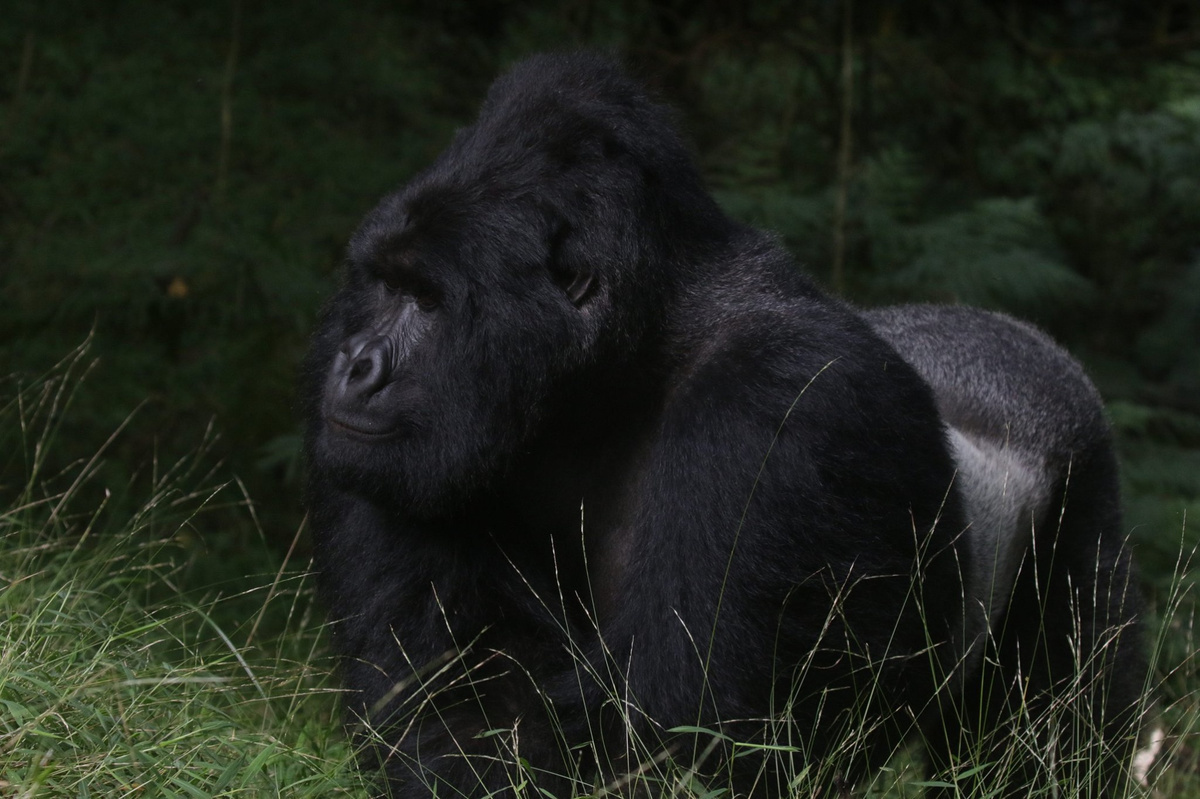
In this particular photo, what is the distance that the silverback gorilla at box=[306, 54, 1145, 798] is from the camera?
8.37 feet

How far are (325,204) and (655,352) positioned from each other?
141 inches

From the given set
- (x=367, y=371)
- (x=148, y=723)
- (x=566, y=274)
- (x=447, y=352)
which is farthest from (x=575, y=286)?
(x=148, y=723)

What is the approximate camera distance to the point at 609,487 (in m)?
2.90

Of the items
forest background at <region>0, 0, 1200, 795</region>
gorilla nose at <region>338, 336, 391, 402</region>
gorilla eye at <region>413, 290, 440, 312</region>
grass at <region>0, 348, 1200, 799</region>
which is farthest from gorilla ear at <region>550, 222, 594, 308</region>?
forest background at <region>0, 0, 1200, 795</region>

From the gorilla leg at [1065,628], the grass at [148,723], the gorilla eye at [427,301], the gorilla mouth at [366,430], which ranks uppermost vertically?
the gorilla eye at [427,301]

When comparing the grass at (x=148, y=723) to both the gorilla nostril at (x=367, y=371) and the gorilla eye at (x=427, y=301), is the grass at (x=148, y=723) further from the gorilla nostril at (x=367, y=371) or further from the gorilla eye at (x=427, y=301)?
the gorilla eye at (x=427, y=301)

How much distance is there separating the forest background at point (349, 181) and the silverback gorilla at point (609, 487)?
1470mm

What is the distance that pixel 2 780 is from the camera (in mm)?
2068

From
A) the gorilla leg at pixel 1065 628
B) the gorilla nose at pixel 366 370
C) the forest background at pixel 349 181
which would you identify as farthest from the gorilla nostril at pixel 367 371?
the gorilla leg at pixel 1065 628

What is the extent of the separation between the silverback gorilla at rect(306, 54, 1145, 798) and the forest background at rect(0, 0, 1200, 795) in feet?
4.82

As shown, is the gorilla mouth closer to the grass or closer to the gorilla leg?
the grass

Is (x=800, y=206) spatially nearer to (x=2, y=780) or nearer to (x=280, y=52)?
(x=280, y=52)

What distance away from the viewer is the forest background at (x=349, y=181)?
5.37m

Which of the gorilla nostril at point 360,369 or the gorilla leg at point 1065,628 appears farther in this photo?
the gorilla leg at point 1065,628
